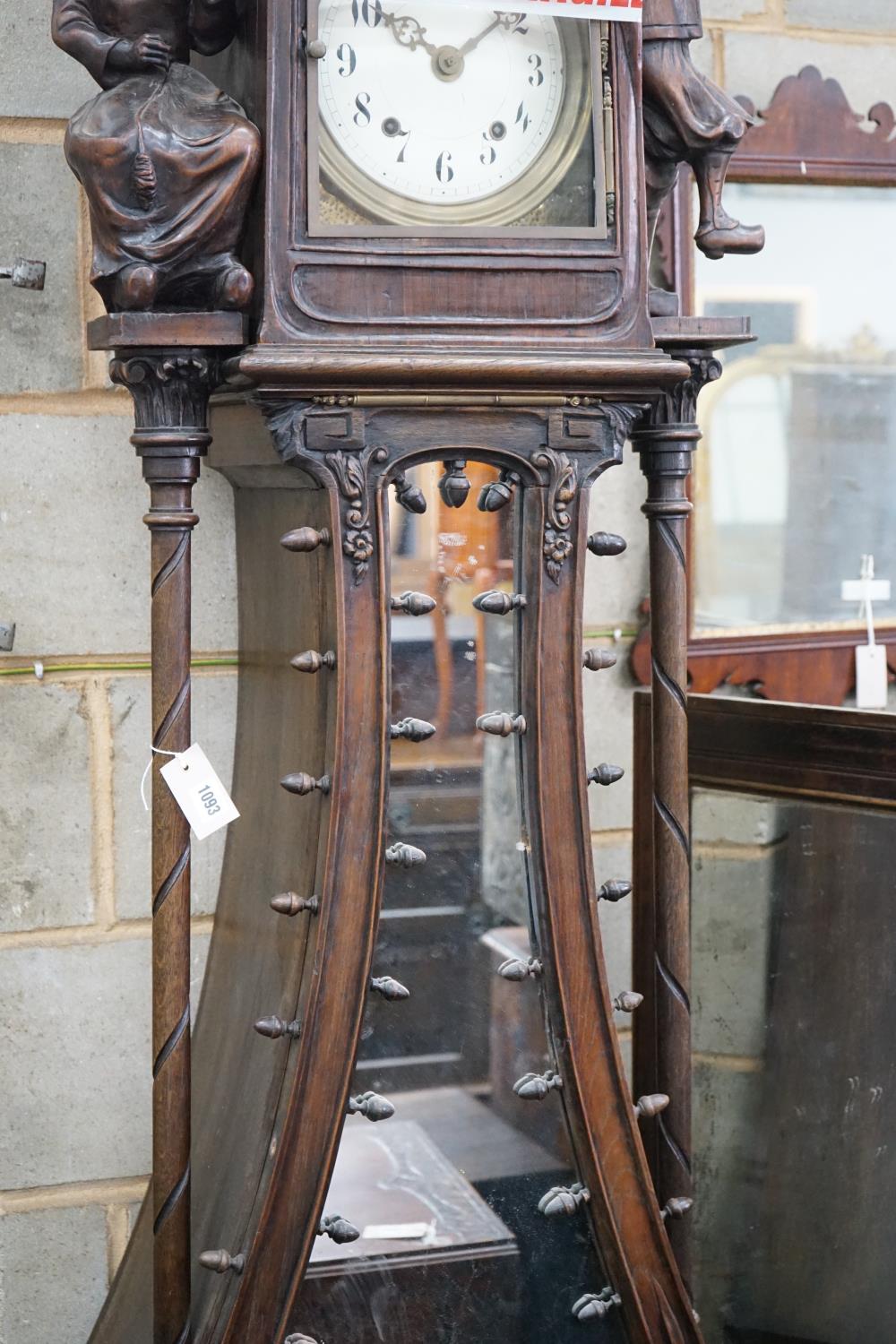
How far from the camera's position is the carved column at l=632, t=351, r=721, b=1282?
4.49ft

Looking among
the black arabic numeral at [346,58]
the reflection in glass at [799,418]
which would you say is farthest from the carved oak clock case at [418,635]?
the reflection in glass at [799,418]

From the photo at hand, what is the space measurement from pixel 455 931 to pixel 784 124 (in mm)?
1146

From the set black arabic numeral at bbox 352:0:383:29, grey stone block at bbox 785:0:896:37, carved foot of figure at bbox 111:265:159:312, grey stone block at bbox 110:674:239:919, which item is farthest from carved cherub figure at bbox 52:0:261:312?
→ grey stone block at bbox 785:0:896:37

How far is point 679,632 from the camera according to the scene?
4.51ft

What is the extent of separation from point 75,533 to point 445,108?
2.15ft

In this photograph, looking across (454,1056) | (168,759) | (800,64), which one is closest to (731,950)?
(454,1056)

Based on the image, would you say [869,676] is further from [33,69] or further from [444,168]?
[33,69]

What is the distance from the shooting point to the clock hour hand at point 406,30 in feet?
3.88

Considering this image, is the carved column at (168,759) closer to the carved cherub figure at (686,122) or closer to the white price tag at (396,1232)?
the white price tag at (396,1232)

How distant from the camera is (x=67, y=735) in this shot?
1616 millimetres

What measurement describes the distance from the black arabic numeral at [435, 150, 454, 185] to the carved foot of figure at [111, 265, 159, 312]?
0.25 metres

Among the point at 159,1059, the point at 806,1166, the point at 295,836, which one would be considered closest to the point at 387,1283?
the point at 159,1059

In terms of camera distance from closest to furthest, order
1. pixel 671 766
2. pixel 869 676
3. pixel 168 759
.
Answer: pixel 168 759, pixel 671 766, pixel 869 676

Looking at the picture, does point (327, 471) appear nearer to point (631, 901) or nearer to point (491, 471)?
point (491, 471)
